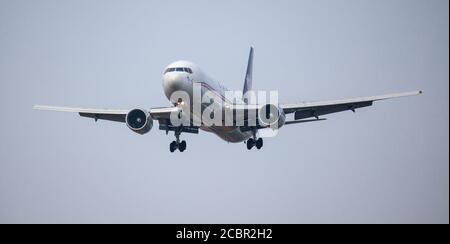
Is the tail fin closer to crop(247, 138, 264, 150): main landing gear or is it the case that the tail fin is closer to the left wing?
crop(247, 138, 264, 150): main landing gear

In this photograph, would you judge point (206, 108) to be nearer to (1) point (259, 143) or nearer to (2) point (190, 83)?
(2) point (190, 83)

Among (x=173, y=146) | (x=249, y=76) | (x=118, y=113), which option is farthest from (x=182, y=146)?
(x=249, y=76)

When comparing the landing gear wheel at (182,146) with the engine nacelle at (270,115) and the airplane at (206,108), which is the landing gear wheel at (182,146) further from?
the engine nacelle at (270,115)

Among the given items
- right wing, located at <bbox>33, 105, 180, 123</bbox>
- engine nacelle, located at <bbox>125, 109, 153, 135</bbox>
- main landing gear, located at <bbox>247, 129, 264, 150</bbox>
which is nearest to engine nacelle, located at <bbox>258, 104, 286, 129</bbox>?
main landing gear, located at <bbox>247, 129, 264, 150</bbox>

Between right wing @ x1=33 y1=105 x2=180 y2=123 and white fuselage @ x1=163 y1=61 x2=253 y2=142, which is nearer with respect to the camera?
white fuselage @ x1=163 y1=61 x2=253 y2=142

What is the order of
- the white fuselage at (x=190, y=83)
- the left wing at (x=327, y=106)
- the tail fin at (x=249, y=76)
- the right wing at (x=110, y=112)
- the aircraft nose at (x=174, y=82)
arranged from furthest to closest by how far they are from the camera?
the tail fin at (x=249, y=76), the right wing at (x=110, y=112), the left wing at (x=327, y=106), the white fuselage at (x=190, y=83), the aircraft nose at (x=174, y=82)

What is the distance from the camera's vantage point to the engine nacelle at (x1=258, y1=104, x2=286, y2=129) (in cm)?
4691

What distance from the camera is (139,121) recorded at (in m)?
46.5

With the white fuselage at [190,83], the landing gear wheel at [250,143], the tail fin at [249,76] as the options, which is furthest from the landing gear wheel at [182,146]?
the tail fin at [249,76]

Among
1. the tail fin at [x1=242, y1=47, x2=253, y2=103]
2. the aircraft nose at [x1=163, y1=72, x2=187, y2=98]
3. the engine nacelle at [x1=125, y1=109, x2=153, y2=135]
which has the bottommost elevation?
the engine nacelle at [x1=125, y1=109, x2=153, y2=135]

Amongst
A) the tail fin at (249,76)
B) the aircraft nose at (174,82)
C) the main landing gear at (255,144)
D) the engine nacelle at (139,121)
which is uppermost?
the tail fin at (249,76)

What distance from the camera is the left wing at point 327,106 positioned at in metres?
45.6
